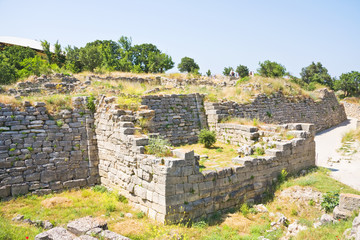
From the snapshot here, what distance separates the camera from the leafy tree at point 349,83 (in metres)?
39.8

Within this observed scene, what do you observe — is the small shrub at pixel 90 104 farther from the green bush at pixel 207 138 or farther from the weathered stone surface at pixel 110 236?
the weathered stone surface at pixel 110 236

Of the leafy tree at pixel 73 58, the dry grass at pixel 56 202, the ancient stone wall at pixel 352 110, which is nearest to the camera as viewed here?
the dry grass at pixel 56 202

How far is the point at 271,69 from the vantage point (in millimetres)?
40344

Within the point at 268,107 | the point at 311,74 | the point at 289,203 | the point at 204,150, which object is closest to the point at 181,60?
the point at 311,74

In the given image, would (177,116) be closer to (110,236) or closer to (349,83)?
(110,236)

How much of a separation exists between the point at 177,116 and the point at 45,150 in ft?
20.7

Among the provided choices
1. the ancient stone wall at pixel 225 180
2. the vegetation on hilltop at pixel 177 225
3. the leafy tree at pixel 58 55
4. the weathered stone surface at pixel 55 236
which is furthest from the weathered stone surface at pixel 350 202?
the leafy tree at pixel 58 55

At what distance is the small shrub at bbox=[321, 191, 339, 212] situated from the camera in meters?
7.58

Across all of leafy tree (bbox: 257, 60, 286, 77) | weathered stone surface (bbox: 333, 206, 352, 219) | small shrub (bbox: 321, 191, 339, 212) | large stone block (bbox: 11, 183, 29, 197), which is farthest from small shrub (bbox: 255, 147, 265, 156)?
leafy tree (bbox: 257, 60, 286, 77)

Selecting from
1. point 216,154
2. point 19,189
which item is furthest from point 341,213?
point 19,189

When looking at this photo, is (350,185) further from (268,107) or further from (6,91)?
(6,91)

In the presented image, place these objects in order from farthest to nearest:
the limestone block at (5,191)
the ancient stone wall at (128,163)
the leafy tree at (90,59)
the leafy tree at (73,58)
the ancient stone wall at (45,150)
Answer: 1. the leafy tree at (73,58)
2. the leafy tree at (90,59)
3. the ancient stone wall at (45,150)
4. the limestone block at (5,191)
5. the ancient stone wall at (128,163)

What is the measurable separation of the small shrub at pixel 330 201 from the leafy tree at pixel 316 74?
151ft

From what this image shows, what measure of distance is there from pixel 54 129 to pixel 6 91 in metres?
9.50
